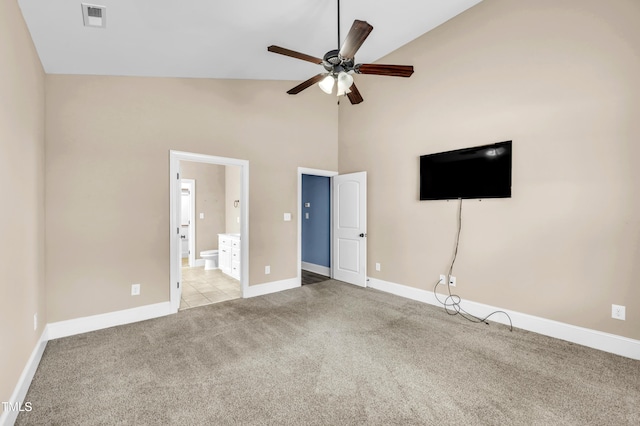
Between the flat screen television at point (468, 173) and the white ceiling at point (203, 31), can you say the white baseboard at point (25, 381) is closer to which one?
the white ceiling at point (203, 31)

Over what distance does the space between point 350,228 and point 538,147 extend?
285cm

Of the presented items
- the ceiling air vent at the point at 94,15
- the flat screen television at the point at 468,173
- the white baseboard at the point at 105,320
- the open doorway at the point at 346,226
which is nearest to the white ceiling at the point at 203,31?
the ceiling air vent at the point at 94,15

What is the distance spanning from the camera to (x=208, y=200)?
6.70m

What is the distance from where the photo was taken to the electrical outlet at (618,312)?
2.54 m

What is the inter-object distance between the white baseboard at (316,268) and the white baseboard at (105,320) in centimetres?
292

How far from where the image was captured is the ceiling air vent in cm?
224

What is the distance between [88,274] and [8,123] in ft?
6.05

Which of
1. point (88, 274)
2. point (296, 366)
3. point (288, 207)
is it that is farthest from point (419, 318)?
point (88, 274)

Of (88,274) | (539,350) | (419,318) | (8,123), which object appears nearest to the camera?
(8,123)

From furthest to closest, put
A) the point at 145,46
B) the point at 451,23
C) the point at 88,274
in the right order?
1. the point at 451,23
2. the point at 88,274
3. the point at 145,46

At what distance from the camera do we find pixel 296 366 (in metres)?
2.37

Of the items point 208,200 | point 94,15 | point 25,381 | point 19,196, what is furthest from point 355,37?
point 208,200

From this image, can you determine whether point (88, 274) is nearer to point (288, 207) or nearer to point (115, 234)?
point (115, 234)

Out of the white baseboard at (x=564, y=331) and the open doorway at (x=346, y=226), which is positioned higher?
the open doorway at (x=346, y=226)
